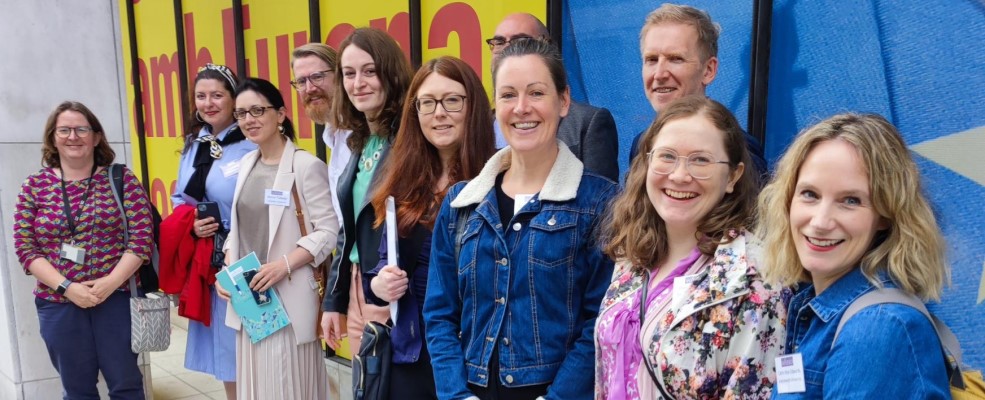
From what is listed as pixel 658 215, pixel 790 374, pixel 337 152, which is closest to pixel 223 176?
pixel 337 152

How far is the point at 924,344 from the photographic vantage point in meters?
1.18

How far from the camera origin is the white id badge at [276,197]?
3.22 meters

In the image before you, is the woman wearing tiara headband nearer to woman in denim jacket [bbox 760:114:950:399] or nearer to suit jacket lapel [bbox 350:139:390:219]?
suit jacket lapel [bbox 350:139:390:219]

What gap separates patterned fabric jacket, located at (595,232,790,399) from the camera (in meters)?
1.47

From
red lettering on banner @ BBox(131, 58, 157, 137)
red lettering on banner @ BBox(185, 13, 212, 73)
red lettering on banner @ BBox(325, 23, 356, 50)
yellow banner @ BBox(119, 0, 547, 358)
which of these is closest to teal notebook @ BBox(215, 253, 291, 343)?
yellow banner @ BBox(119, 0, 547, 358)

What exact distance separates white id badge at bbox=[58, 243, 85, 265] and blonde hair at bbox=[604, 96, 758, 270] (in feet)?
10.2

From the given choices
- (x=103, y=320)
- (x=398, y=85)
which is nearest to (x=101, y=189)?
(x=103, y=320)

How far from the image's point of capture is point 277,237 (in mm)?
3262

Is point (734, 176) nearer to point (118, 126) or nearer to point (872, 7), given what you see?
point (872, 7)

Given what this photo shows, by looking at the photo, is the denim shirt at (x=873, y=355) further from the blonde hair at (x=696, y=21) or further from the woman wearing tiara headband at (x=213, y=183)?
the woman wearing tiara headband at (x=213, y=183)

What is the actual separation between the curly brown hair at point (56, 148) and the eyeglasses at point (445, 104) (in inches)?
98.6

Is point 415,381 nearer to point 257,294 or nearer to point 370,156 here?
point 370,156

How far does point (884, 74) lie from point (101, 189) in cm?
376

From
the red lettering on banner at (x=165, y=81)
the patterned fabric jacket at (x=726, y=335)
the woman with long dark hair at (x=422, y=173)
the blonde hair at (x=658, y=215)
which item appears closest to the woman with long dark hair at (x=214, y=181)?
the woman with long dark hair at (x=422, y=173)
